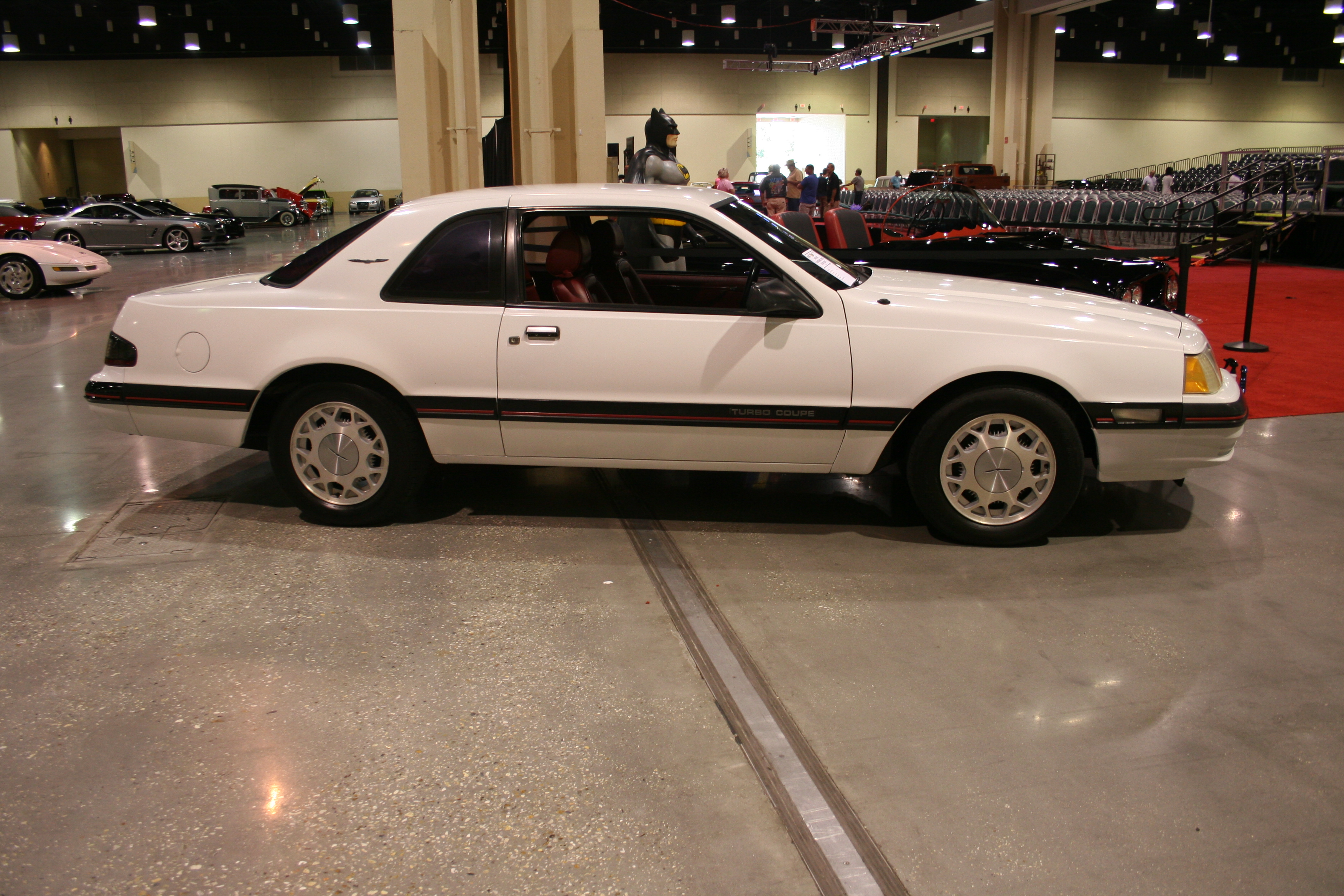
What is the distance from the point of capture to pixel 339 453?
170 inches

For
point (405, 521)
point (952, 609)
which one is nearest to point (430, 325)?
point (405, 521)

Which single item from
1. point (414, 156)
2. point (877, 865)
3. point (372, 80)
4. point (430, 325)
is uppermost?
point (372, 80)

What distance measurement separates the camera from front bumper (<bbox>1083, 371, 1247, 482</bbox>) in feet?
13.0

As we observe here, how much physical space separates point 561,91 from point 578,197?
8.60 meters

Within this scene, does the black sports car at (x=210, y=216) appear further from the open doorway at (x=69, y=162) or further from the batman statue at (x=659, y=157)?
the batman statue at (x=659, y=157)

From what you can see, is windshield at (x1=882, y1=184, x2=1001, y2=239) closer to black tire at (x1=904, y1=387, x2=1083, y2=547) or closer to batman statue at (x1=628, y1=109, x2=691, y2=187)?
batman statue at (x1=628, y1=109, x2=691, y2=187)

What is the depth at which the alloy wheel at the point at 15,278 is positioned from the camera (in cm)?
1395

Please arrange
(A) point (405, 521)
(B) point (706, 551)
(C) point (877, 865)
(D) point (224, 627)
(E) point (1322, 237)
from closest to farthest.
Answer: (C) point (877, 865) < (D) point (224, 627) < (B) point (706, 551) < (A) point (405, 521) < (E) point (1322, 237)

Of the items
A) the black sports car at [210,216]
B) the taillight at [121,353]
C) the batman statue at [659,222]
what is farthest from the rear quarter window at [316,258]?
the black sports car at [210,216]

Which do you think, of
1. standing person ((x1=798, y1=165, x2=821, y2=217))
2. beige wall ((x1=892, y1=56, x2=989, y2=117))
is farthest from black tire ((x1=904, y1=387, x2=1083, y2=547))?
beige wall ((x1=892, y1=56, x2=989, y2=117))

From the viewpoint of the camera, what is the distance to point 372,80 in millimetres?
43188

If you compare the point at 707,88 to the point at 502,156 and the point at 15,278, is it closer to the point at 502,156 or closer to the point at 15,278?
the point at 502,156

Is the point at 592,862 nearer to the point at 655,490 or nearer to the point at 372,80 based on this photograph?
the point at 655,490

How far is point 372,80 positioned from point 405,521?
143 feet
